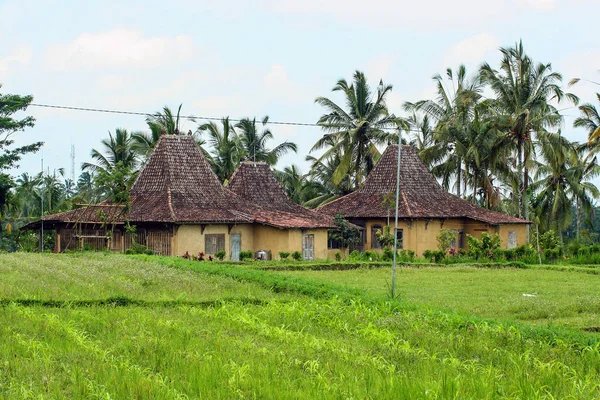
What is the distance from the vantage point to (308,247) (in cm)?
3272

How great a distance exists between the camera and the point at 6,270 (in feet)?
64.3

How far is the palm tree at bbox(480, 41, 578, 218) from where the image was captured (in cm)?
3722

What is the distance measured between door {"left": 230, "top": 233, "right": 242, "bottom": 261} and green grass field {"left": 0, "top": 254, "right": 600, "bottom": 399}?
15252 mm

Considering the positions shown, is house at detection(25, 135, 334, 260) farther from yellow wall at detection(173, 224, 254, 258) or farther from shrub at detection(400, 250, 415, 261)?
shrub at detection(400, 250, 415, 261)

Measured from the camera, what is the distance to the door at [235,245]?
31.9 meters

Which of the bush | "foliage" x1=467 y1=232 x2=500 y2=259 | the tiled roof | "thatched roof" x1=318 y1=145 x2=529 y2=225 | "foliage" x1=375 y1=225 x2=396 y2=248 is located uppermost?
"thatched roof" x1=318 y1=145 x2=529 y2=225

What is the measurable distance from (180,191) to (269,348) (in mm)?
23021

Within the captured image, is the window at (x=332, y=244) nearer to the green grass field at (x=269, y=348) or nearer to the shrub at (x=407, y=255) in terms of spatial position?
the shrub at (x=407, y=255)

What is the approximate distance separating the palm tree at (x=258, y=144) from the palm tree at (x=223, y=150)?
2.05ft

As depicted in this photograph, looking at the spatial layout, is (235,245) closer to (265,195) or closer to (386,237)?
(265,195)

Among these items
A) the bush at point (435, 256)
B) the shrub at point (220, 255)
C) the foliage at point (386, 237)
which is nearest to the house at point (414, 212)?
the foliage at point (386, 237)

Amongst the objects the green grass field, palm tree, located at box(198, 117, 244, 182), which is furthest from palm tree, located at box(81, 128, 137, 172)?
the green grass field

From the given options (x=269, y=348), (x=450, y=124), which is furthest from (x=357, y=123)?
(x=269, y=348)

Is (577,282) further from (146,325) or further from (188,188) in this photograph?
(188,188)
